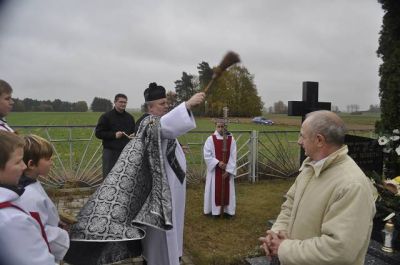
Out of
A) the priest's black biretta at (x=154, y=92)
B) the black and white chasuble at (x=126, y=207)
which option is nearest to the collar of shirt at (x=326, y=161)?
the black and white chasuble at (x=126, y=207)

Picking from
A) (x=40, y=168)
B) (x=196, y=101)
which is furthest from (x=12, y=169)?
(x=196, y=101)

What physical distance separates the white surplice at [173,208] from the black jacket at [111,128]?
3221 millimetres

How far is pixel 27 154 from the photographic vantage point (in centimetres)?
222

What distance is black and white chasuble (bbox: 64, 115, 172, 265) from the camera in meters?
2.53

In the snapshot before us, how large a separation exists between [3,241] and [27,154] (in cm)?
79

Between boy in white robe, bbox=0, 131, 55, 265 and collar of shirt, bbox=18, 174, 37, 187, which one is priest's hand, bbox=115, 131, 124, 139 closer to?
collar of shirt, bbox=18, 174, 37, 187

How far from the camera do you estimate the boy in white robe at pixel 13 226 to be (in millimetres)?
1570

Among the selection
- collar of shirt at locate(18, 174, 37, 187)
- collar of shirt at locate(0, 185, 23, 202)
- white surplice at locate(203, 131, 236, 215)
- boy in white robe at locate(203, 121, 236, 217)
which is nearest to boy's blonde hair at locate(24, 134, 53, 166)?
collar of shirt at locate(18, 174, 37, 187)

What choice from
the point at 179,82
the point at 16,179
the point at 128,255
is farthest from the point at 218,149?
the point at 16,179

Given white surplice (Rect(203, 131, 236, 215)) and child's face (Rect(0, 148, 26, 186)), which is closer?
child's face (Rect(0, 148, 26, 186))

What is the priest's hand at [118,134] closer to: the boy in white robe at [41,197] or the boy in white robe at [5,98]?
the boy in white robe at [5,98]

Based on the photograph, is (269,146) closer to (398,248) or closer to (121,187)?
(398,248)

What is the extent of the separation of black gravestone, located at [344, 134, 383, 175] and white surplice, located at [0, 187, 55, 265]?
16.6 feet

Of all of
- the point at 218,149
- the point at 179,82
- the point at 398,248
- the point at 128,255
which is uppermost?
the point at 179,82
